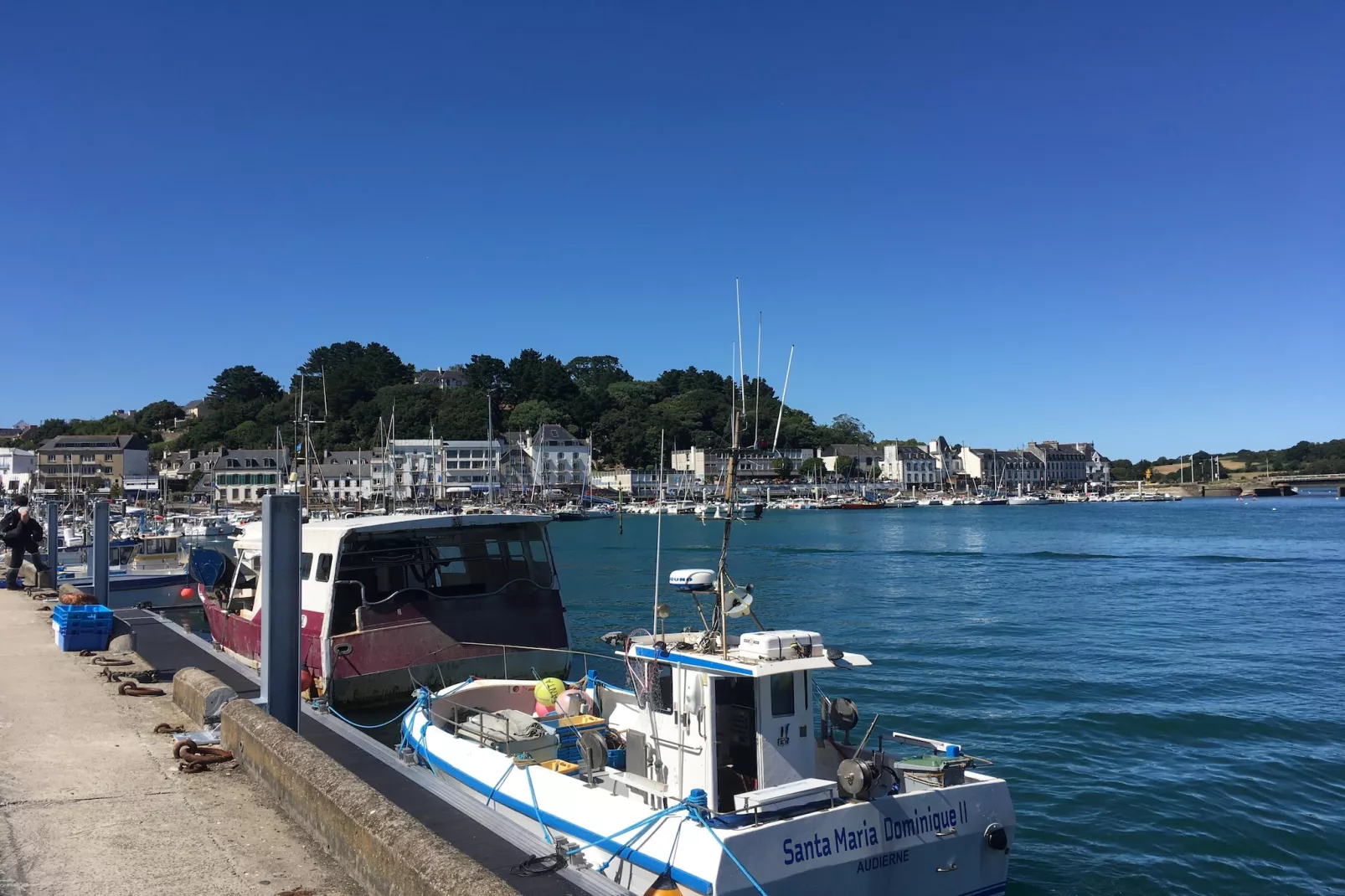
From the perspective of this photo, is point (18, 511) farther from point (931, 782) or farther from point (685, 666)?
point (931, 782)

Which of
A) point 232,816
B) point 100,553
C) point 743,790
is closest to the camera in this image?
point 232,816

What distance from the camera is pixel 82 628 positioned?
1661 cm

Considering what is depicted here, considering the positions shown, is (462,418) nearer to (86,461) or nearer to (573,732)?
(86,461)

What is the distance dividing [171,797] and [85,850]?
134cm

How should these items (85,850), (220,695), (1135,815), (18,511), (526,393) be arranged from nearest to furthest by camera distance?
(85,850), (220,695), (1135,815), (18,511), (526,393)

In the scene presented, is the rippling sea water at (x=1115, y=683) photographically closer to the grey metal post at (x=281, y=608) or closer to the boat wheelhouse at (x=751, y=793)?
the boat wheelhouse at (x=751, y=793)

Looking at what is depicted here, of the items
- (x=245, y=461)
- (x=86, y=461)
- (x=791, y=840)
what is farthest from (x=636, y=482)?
(x=791, y=840)

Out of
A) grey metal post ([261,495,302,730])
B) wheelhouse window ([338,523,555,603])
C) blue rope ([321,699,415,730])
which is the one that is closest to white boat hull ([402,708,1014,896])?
grey metal post ([261,495,302,730])

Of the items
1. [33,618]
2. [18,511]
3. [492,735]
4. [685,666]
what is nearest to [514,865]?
[685,666]

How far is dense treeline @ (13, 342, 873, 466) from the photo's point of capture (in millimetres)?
163750

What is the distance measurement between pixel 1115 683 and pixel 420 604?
17510 mm

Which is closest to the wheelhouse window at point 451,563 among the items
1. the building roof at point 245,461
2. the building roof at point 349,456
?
the building roof at point 349,456

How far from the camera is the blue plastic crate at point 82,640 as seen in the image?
16516 mm

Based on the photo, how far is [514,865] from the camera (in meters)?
7.75
